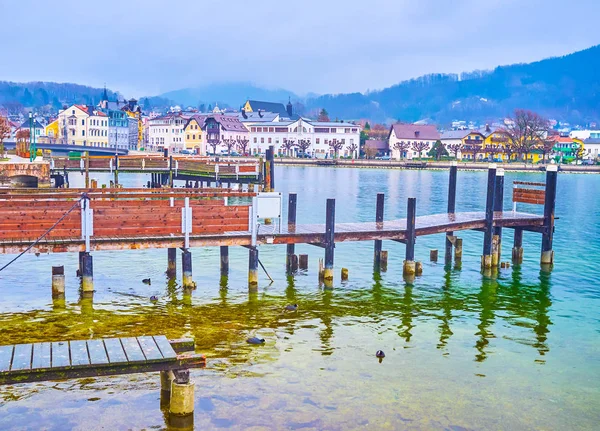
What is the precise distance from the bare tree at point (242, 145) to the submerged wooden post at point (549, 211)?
154 m

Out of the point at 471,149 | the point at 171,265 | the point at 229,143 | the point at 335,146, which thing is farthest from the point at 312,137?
the point at 171,265

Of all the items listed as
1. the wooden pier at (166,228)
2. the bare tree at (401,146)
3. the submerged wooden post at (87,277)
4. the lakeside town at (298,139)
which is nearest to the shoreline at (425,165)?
the lakeside town at (298,139)

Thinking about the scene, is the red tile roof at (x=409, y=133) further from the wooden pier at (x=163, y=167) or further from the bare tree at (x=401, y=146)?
the wooden pier at (x=163, y=167)

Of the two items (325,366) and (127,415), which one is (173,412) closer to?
(127,415)

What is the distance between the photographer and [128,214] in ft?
70.1

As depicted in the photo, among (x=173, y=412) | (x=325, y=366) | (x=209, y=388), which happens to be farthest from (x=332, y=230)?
(x=173, y=412)

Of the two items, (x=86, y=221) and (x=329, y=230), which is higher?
(x=86, y=221)

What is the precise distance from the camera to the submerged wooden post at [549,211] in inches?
1179

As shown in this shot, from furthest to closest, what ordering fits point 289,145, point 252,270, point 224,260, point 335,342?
point 289,145 < point 224,260 < point 252,270 < point 335,342

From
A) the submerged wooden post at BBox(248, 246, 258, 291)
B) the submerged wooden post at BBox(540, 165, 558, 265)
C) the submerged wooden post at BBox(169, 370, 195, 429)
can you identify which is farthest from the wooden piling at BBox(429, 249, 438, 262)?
the submerged wooden post at BBox(169, 370, 195, 429)

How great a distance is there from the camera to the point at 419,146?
611ft

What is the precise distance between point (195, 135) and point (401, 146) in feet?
179

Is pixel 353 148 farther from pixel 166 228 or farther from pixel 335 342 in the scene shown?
pixel 335 342

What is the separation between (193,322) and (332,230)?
653cm
